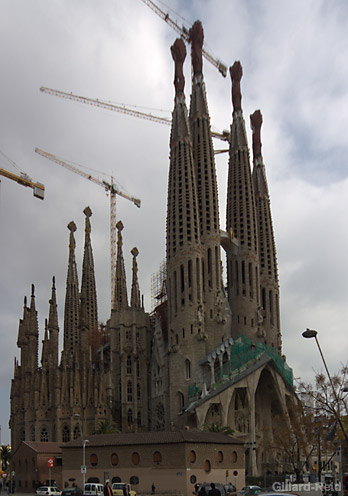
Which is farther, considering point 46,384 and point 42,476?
point 46,384

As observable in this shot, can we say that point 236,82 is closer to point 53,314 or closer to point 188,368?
point 53,314

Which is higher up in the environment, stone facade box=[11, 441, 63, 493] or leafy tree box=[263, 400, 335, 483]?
leafy tree box=[263, 400, 335, 483]

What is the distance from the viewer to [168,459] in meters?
64.6

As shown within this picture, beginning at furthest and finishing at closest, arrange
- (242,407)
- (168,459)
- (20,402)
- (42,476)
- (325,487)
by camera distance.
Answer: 1. (20,402)
2. (242,407)
3. (42,476)
4. (168,459)
5. (325,487)

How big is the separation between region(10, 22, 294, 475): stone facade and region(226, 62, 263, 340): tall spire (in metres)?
0.16

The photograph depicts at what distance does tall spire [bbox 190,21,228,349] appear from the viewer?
339 feet

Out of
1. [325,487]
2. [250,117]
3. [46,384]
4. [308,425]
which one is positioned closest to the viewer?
[325,487]

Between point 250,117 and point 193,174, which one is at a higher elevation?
point 250,117

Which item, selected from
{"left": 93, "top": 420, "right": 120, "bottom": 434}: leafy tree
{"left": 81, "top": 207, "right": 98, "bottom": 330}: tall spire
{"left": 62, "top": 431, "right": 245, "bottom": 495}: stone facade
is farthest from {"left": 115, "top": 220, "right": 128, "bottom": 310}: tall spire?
{"left": 62, "top": 431, "right": 245, "bottom": 495}: stone facade

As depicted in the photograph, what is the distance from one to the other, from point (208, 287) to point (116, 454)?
40.8 m

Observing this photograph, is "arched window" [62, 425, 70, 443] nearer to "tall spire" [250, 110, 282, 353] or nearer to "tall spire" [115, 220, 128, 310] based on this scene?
"tall spire" [115, 220, 128, 310]

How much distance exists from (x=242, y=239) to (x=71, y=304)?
36674mm

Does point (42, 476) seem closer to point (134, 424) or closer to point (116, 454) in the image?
point (116, 454)

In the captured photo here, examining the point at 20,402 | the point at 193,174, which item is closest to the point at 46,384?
the point at 20,402
